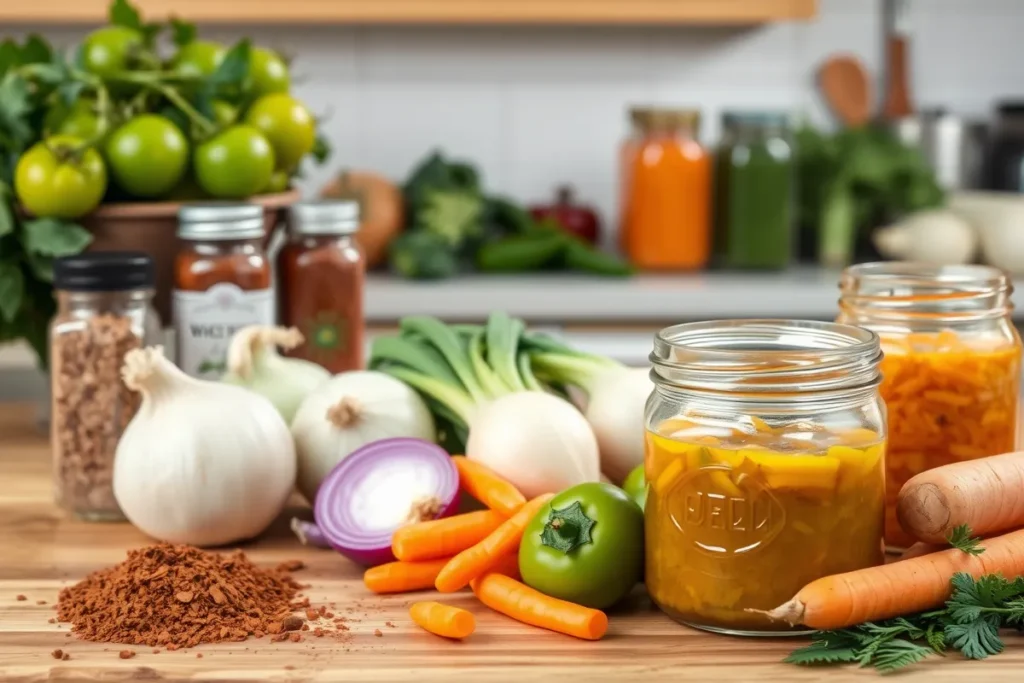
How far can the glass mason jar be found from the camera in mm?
1017

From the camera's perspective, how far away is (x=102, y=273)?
4.54 feet

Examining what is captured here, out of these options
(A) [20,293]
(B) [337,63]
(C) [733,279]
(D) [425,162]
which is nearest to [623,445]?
(A) [20,293]

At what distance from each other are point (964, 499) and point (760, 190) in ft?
7.55

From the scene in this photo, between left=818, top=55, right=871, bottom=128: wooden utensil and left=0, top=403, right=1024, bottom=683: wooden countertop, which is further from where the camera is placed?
left=818, top=55, right=871, bottom=128: wooden utensil

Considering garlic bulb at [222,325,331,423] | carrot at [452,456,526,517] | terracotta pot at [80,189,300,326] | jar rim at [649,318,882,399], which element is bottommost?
carrot at [452,456,526,517]

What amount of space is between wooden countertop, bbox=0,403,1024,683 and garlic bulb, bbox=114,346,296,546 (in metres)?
0.13

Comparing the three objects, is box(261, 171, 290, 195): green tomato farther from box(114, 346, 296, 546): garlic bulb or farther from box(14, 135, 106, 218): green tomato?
box(114, 346, 296, 546): garlic bulb

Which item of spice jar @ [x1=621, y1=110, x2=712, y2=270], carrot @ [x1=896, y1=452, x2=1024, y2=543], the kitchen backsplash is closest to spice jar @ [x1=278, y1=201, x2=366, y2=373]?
carrot @ [x1=896, y1=452, x2=1024, y2=543]

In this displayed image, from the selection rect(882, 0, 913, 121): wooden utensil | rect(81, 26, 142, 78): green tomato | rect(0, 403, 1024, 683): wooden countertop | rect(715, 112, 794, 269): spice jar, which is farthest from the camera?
rect(882, 0, 913, 121): wooden utensil

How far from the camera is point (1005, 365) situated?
123 cm

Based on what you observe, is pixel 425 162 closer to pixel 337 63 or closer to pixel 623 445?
pixel 337 63

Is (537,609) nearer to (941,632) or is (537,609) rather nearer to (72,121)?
(941,632)

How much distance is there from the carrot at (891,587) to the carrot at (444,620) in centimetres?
24

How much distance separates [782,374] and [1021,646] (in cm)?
29
